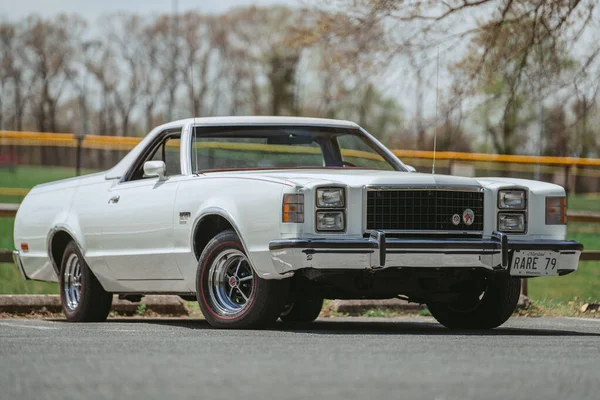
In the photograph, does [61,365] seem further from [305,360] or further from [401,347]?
[401,347]

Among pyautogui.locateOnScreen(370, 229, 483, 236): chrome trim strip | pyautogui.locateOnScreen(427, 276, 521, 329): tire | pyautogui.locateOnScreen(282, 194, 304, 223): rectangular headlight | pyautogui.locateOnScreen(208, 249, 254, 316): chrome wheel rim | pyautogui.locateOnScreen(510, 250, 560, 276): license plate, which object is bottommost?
pyautogui.locateOnScreen(427, 276, 521, 329): tire

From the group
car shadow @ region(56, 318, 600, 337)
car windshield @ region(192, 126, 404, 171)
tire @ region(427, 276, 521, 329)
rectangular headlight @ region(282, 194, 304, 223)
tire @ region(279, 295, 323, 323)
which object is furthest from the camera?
tire @ region(279, 295, 323, 323)

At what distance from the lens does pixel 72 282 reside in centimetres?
1020

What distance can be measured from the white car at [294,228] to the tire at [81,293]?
1 centimetres

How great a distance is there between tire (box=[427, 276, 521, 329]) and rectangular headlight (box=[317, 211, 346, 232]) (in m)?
1.46

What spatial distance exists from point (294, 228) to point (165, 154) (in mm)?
2181

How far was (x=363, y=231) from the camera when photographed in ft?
26.0

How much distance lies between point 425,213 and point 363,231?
1.66 ft

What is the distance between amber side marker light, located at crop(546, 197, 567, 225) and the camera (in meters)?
8.55

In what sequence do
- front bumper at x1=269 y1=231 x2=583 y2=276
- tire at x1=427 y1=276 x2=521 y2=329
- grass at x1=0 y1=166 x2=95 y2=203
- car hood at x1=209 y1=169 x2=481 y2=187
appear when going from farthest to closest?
grass at x1=0 y1=166 x2=95 y2=203 → tire at x1=427 y1=276 x2=521 y2=329 → car hood at x1=209 y1=169 x2=481 y2=187 → front bumper at x1=269 y1=231 x2=583 y2=276

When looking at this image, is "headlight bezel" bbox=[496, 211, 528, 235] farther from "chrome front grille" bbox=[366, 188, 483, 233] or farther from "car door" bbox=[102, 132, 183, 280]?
"car door" bbox=[102, 132, 183, 280]

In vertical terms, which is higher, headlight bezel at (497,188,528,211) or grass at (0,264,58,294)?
A: headlight bezel at (497,188,528,211)

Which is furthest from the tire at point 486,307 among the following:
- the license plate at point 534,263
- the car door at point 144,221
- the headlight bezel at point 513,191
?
the car door at point 144,221

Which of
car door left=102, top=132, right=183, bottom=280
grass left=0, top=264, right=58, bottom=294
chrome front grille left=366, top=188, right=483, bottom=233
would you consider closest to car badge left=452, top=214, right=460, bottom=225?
chrome front grille left=366, top=188, right=483, bottom=233
